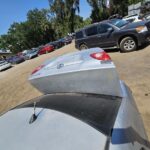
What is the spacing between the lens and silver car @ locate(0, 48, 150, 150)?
177cm

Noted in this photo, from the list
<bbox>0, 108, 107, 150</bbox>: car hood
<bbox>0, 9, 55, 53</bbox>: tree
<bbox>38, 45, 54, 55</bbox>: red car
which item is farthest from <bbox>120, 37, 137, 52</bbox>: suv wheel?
<bbox>0, 9, 55, 53</bbox>: tree

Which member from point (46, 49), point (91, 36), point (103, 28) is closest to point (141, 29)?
point (103, 28)

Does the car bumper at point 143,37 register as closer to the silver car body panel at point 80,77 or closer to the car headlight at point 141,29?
the car headlight at point 141,29

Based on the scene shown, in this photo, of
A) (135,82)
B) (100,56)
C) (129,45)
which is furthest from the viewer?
(129,45)

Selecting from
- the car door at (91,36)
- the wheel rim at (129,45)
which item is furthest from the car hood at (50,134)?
the car door at (91,36)

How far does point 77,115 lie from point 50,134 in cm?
37

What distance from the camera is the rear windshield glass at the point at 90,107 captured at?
1999mm

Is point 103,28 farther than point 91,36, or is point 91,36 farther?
point 91,36

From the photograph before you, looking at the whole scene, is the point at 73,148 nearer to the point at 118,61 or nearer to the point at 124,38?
the point at 118,61

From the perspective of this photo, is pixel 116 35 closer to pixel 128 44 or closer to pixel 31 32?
pixel 128 44

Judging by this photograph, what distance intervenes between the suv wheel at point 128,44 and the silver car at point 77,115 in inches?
324

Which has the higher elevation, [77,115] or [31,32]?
[77,115]

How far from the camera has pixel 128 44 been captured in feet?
36.6

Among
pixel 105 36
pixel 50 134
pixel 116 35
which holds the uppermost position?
pixel 50 134
